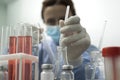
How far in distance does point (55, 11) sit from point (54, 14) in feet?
0.05

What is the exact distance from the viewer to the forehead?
3.50 feet

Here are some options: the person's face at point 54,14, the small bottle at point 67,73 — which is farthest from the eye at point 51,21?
the small bottle at point 67,73

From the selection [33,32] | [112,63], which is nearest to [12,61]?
[33,32]

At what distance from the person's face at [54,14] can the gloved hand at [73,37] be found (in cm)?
44

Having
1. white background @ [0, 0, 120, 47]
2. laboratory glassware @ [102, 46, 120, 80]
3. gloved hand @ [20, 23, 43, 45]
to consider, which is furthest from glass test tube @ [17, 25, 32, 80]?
white background @ [0, 0, 120, 47]

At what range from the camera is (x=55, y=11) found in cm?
107

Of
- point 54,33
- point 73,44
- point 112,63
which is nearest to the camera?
point 112,63

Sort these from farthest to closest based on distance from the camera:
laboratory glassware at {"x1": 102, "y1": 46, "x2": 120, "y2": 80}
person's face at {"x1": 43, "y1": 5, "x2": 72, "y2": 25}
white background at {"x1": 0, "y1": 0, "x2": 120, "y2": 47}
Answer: white background at {"x1": 0, "y1": 0, "x2": 120, "y2": 47} < person's face at {"x1": 43, "y1": 5, "x2": 72, "y2": 25} < laboratory glassware at {"x1": 102, "y1": 46, "x2": 120, "y2": 80}

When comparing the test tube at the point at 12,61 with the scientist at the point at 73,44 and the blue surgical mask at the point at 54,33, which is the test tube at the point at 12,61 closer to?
the scientist at the point at 73,44

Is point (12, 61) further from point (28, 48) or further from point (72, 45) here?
point (72, 45)

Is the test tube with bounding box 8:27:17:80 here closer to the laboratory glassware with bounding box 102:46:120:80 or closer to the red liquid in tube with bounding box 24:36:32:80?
the red liquid in tube with bounding box 24:36:32:80

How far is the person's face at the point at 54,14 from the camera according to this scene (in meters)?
1.06

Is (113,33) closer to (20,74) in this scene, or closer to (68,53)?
(68,53)

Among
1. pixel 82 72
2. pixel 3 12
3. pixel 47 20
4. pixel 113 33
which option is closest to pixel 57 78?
pixel 82 72
